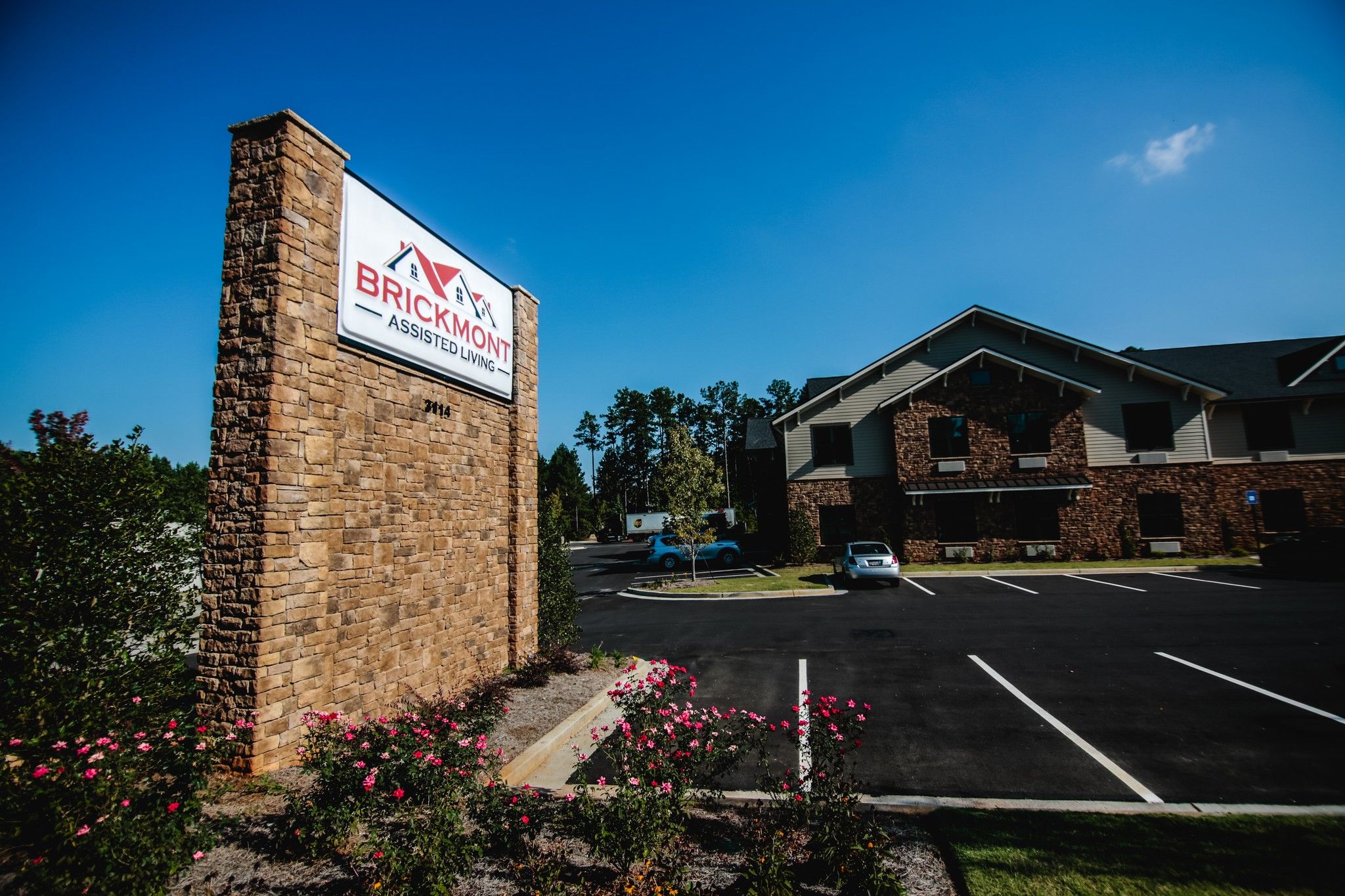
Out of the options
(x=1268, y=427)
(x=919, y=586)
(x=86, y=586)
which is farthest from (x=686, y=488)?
(x=1268, y=427)

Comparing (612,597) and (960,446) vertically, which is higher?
(960,446)

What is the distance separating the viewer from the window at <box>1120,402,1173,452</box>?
76.6ft

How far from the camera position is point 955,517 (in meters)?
23.8

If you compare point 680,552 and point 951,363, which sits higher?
point 951,363

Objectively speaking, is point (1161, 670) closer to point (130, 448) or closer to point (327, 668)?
point (327, 668)

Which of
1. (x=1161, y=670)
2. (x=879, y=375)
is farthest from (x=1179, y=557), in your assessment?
(x=1161, y=670)

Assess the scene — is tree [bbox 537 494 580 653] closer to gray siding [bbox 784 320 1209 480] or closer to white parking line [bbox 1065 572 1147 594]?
white parking line [bbox 1065 572 1147 594]

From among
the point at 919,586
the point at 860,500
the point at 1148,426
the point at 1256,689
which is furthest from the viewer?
the point at 860,500

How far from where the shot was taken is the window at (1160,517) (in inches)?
898

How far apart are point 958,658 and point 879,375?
18282mm

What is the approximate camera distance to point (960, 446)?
24156 mm

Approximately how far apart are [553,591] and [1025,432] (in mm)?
21831

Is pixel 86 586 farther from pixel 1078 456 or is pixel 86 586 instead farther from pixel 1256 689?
pixel 1078 456

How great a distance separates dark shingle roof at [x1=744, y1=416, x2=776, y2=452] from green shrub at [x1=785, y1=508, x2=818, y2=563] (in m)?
10.3
